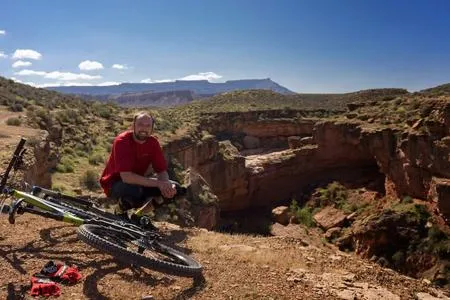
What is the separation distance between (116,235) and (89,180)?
1135 cm

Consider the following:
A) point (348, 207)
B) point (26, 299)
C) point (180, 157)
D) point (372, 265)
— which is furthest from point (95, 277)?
point (348, 207)

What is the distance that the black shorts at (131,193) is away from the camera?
5984 millimetres

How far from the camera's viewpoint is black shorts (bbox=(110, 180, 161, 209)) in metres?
5.98

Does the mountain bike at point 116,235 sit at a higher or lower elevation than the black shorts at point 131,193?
lower

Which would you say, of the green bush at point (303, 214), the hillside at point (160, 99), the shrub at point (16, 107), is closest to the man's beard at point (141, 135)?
the shrub at point (16, 107)

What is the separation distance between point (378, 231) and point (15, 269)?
61.4 ft

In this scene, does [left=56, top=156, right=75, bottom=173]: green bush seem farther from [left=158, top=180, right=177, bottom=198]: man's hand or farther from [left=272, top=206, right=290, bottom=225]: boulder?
[left=272, top=206, right=290, bottom=225]: boulder

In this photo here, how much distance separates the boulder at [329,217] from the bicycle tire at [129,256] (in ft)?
79.5

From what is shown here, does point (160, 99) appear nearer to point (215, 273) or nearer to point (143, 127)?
point (143, 127)

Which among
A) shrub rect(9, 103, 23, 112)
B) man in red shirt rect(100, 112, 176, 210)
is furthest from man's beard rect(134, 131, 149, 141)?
shrub rect(9, 103, 23, 112)

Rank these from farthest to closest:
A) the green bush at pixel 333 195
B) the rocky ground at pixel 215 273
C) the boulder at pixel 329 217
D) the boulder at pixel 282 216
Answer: the green bush at pixel 333 195 → the boulder at pixel 282 216 → the boulder at pixel 329 217 → the rocky ground at pixel 215 273

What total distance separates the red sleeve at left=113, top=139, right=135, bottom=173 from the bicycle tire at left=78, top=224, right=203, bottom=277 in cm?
93

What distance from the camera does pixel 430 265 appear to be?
65.7 feet

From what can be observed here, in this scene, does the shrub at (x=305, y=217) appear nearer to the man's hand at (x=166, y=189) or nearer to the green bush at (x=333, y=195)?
the green bush at (x=333, y=195)
